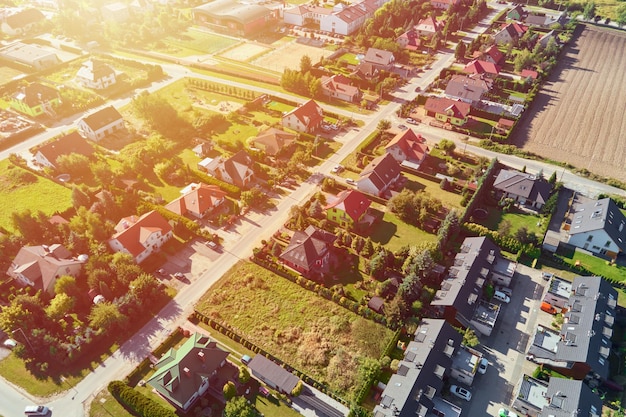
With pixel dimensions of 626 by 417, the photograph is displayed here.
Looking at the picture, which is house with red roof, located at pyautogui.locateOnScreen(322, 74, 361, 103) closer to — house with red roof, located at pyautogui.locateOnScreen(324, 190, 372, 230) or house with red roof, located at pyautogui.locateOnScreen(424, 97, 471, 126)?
house with red roof, located at pyautogui.locateOnScreen(424, 97, 471, 126)

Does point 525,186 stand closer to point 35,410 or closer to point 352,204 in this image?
point 352,204

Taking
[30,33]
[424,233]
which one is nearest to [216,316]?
[424,233]

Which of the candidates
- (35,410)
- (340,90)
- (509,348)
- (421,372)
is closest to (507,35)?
(340,90)

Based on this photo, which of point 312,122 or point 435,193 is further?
point 312,122

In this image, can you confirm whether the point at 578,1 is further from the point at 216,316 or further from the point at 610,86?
the point at 216,316

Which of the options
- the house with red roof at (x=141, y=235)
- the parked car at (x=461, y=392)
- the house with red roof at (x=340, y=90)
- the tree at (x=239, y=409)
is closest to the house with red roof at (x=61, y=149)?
the house with red roof at (x=141, y=235)
